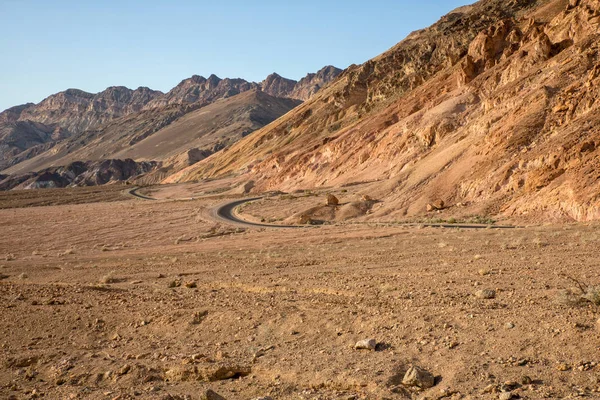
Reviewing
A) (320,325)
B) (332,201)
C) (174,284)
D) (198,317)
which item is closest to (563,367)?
(320,325)

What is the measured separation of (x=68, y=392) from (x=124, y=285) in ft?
24.2

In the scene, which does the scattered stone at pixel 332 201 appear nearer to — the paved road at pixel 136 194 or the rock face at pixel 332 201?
the rock face at pixel 332 201

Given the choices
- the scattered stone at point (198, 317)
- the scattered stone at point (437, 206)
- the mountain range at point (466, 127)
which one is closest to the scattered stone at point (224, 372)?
the scattered stone at point (198, 317)

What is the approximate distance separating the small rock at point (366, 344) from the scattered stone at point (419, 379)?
115 centimetres

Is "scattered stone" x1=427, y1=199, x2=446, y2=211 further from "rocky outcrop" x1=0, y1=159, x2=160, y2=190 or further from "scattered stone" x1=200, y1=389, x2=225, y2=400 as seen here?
"rocky outcrop" x1=0, y1=159, x2=160, y2=190

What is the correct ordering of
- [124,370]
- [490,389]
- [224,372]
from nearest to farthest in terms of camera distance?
[490,389] → [224,372] → [124,370]

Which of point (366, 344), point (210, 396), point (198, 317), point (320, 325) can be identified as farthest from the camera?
point (198, 317)

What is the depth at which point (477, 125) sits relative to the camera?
3678 cm

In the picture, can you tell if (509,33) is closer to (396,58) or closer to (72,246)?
(396,58)

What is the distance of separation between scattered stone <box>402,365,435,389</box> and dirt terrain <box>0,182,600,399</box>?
9 centimetres

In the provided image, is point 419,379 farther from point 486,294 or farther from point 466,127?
point 466,127

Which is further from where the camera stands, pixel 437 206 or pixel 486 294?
pixel 437 206

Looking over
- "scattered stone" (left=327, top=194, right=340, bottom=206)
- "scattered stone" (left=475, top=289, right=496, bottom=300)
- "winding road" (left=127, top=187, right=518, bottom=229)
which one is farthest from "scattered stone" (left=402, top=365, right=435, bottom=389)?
"scattered stone" (left=327, top=194, right=340, bottom=206)

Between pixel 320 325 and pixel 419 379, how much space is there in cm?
272
